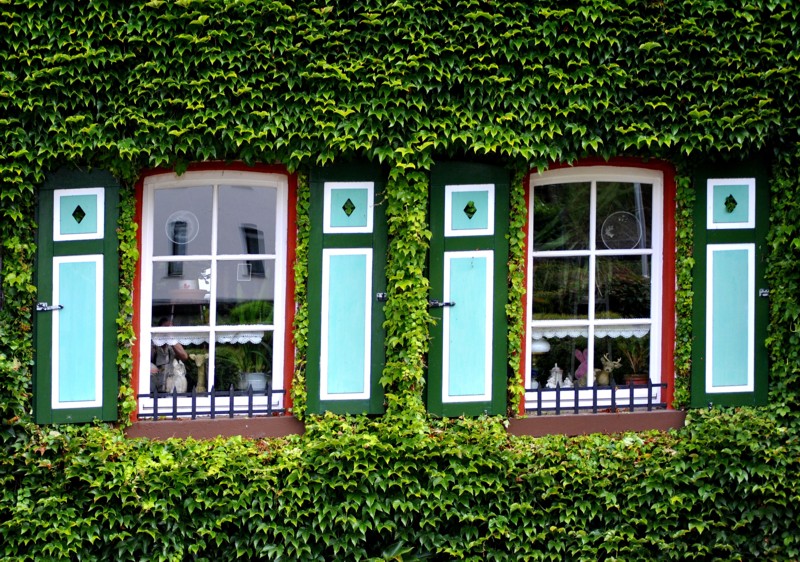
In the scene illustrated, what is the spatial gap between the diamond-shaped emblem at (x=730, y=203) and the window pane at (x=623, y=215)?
0.54m

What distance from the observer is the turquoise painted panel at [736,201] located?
7402mm

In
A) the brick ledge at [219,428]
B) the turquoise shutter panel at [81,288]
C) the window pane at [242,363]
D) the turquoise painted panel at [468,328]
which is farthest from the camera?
the window pane at [242,363]

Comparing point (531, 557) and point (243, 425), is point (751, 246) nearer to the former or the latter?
point (531, 557)

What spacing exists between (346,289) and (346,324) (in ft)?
0.81

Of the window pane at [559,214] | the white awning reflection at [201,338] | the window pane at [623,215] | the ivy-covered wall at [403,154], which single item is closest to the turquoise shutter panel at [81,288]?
the ivy-covered wall at [403,154]

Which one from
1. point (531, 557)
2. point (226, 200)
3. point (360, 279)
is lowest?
point (531, 557)

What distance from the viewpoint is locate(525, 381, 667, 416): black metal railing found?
7.45m

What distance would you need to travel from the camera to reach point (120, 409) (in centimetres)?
709

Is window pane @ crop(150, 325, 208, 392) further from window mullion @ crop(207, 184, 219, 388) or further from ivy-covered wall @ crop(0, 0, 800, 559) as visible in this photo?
ivy-covered wall @ crop(0, 0, 800, 559)

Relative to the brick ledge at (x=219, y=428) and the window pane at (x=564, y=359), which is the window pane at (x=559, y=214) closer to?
the window pane at (x=564, y=359)

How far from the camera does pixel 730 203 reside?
7391mm

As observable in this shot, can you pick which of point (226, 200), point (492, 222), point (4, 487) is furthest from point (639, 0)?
point (4, 487)

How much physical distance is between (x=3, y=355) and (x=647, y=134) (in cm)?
468

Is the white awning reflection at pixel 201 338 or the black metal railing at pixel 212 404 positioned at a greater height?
the white awning reflection at pixel 201 338
